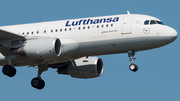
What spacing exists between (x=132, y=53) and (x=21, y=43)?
10375mm

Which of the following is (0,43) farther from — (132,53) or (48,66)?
(132,53)

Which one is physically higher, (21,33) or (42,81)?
(21,33)

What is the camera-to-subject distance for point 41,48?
5084 cm

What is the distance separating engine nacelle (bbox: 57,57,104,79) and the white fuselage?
4.73 m

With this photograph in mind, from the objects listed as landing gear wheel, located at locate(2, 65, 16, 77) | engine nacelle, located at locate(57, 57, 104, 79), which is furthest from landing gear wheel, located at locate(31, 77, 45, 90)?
landing gear wheel, located at locate(2, 65, 16, 77)

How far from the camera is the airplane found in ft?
168

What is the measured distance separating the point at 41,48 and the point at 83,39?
4.10 meters

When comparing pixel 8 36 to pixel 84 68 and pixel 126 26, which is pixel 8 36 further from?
pixel 126 26

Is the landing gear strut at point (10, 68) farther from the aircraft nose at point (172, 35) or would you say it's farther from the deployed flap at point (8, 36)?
the aircraft nose at point (172, 35)

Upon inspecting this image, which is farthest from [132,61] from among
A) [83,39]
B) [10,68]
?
[10,68]

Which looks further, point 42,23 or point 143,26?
point 42,23

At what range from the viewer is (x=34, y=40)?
2042 inches

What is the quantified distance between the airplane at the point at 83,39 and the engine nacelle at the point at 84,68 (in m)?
4.55

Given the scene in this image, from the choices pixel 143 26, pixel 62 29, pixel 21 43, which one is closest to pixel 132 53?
pixel 143 26
